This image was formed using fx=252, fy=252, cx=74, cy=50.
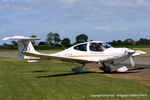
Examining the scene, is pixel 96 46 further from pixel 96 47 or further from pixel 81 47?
pixel 81 47

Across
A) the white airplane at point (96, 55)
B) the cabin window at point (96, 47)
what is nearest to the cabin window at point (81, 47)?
the white airplane at point (96, 55)

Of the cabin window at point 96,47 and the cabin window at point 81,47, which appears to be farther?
the cabin window at point 81,47

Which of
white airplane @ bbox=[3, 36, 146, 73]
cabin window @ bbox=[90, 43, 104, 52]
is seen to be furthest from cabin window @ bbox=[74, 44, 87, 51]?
cabin window @ bbox=[90, 43, 104, 52]

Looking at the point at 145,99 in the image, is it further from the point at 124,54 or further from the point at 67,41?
the point at 67,41

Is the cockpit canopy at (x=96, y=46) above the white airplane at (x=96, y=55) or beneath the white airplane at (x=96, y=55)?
above

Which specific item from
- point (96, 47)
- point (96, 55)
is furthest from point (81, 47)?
point (96, 55)

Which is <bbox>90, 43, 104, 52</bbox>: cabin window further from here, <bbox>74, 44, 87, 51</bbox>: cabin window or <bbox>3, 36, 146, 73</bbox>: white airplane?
<bbox>74, 44, 87, 51</bbox>: cabin window

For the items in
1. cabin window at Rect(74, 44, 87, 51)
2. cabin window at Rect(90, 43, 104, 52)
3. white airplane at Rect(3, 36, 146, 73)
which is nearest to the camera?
white airplane at Rect(3, 36, 146, 73)

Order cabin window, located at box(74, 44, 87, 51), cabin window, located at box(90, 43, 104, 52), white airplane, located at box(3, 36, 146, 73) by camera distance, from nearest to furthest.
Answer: white airplane, located at box(3, 36, 146, 73) < cabin window, located at box(90, 43, 104, 52) < cabin window, located at box(74, 44, 87, 51)

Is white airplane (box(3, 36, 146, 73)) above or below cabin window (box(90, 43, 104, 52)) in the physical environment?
below

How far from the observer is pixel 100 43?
17.5 metres

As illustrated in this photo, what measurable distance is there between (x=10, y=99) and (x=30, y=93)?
1.22 meters

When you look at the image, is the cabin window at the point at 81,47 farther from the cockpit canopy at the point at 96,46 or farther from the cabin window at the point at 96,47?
the cabin window at the point at 96,47

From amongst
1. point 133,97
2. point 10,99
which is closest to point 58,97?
point 10,99
